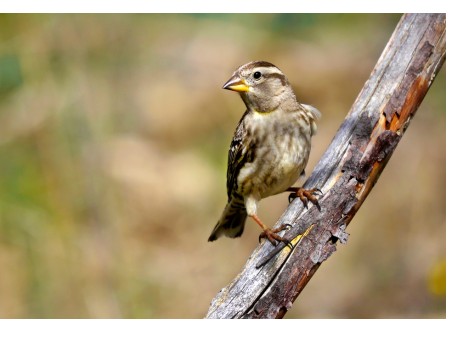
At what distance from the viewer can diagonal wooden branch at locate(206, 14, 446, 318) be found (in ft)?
12.9

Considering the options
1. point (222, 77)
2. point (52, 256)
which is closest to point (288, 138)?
point (52, 256)

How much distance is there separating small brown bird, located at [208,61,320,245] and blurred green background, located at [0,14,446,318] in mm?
1294

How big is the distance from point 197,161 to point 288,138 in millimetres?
3803

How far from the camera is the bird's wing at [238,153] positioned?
16.1 feet

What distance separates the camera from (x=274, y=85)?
4.80 m

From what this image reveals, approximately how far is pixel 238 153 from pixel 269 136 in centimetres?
26

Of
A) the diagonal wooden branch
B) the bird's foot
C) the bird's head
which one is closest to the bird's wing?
the bird's head

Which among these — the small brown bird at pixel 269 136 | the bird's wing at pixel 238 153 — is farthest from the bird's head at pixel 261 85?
the bird's wing at pixel 238 153

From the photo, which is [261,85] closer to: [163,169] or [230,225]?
[230,225]

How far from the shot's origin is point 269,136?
482 centimetres

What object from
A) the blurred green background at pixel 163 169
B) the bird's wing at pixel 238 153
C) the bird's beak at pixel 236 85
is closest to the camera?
the bird's beak at pixel 236 85

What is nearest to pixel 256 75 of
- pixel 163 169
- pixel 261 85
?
pixel 261 85

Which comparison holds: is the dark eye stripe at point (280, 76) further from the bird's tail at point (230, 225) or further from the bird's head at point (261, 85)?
the bird's tail at point (230, 225)
